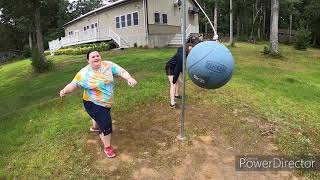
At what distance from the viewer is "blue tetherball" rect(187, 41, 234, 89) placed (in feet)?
20.2

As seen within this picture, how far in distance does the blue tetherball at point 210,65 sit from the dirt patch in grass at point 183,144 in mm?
1352

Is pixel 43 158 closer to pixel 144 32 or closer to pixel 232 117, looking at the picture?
pixel 232 117

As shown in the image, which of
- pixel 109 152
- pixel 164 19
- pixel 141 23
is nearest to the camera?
pixel 109 152

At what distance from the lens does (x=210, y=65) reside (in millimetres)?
6137

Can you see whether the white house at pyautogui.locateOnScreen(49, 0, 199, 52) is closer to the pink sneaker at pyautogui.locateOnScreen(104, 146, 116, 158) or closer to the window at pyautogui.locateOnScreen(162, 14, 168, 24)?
the window at pyautogui.locateOnScreen(162, 14, 168, 24)

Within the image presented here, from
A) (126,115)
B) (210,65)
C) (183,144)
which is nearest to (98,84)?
(210,65)

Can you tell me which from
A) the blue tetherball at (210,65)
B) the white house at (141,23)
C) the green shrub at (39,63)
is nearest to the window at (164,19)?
the white house at (141,23)

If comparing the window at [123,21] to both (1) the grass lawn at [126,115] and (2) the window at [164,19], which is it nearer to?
(2) the window at [164,19]

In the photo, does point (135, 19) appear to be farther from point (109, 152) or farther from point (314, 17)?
point (109, 152)

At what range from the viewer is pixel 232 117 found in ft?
28.2

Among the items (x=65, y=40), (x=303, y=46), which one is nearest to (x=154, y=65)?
(x=303, y=46)

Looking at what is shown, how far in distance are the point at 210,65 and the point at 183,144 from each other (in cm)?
177

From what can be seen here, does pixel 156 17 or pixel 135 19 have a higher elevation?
pixel 156 17

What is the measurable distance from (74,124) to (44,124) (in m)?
0.84
